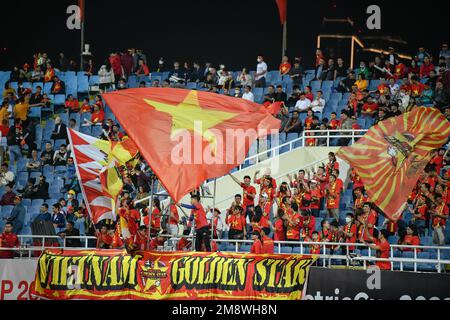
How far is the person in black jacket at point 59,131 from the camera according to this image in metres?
23.9

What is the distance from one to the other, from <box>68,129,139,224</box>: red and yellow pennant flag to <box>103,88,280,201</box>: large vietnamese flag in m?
1.98

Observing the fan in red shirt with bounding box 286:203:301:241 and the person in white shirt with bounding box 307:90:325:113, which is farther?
the person in white shirt with bounding box 307:90:325:113

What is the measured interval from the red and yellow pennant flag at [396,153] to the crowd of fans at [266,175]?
1214 millimetres

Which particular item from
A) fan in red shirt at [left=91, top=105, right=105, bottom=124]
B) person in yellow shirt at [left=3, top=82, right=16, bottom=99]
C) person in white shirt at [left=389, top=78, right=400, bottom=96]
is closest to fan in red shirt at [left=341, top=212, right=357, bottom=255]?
person in white shirt at [left=389, top=78, right=400, bottom=96]

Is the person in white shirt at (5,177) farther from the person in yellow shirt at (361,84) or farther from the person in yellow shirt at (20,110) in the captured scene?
the person in yellow shirt at (361,84)

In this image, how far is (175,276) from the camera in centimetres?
1489

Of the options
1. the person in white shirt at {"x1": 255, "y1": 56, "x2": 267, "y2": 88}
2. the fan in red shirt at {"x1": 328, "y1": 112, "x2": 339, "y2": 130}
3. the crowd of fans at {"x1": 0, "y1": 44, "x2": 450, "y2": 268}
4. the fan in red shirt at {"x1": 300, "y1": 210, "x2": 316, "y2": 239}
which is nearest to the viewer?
the crowd of fans at {"x1": 0, "y1": 44, "x2": 450, "y2": 268}

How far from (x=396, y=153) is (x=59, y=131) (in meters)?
11.5

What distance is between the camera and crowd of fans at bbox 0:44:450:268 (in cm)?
1672

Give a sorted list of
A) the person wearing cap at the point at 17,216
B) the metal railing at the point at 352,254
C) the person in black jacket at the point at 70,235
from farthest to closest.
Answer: the person wearing cap at the point at 17,216
the person in black jacket at the point at 70,235
the metal railing at the point at 352,254

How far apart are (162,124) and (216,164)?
1.12m

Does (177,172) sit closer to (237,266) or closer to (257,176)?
(237,266)

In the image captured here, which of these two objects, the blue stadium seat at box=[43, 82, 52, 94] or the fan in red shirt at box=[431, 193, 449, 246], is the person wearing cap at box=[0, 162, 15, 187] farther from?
the fan in red shirt at box=[431, 193, 449, 246]

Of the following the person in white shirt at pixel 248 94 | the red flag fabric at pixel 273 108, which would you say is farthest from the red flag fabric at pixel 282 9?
the red flag fabric at pixel 273 108
